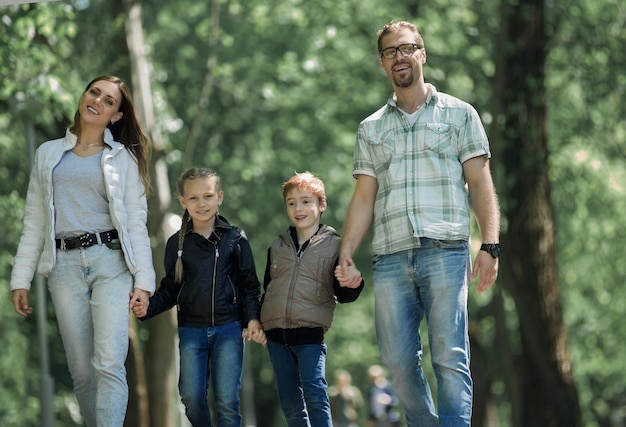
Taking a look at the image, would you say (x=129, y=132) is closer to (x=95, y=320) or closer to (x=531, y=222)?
(x=95, y=320)

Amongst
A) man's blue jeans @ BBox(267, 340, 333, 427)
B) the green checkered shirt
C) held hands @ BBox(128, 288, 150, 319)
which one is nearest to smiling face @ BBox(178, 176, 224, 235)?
held hands @ BBox(128, 288, 150, 319)

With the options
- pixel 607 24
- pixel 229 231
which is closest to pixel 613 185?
pixel 607 24

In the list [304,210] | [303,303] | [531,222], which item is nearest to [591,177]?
[531,222]

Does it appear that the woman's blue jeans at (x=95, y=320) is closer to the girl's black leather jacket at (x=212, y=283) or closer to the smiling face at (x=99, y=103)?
the girl's black leather jacket at (x=212, y=283)

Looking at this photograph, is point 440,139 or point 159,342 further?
point 159,342

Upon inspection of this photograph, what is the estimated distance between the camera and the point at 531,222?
12.5 metres

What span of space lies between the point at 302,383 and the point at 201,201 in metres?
1.05

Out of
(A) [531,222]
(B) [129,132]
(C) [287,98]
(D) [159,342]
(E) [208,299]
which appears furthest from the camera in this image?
(C) [287,98]

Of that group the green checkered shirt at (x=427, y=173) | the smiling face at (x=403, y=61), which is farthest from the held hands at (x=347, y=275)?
the smiling face at (x=403, y=61)

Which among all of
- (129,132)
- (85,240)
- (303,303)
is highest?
(129,132)

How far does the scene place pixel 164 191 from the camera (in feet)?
42.8

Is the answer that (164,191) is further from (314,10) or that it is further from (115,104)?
(115,104)

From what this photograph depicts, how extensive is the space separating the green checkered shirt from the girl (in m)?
0.75

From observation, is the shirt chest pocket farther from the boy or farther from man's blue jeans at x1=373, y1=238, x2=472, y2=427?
the boy
